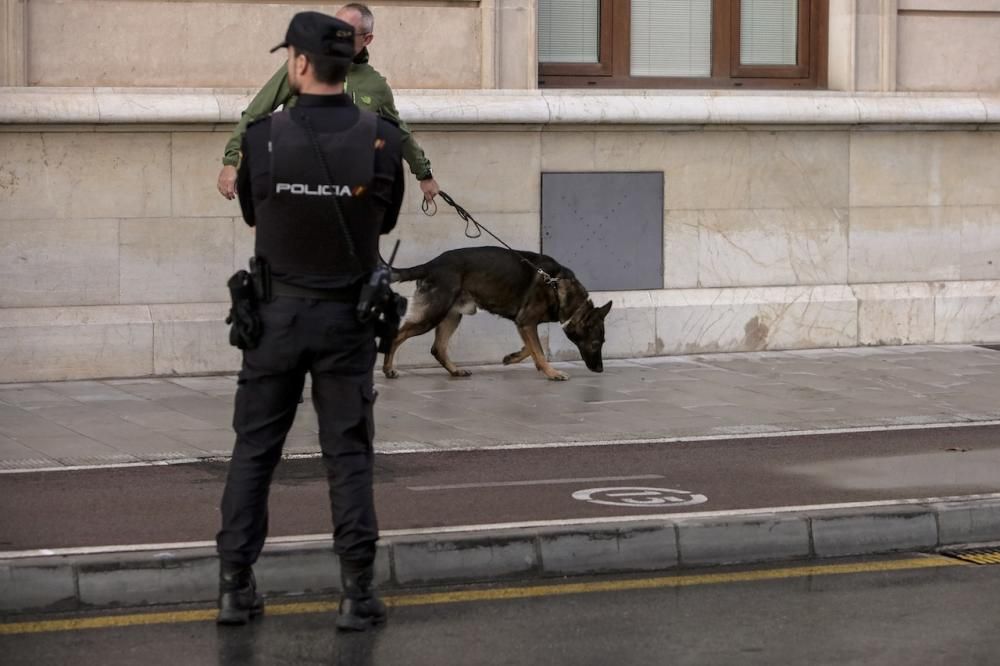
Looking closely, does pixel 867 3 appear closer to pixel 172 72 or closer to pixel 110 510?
pixel 172 72

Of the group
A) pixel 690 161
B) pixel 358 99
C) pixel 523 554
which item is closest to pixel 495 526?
pixel 523 554

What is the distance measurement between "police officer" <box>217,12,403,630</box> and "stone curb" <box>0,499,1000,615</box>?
0.48 meters

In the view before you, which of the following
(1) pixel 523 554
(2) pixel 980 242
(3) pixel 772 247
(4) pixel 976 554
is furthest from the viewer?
(2) pixel 980 242

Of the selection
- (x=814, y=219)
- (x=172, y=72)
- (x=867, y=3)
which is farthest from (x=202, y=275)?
(x=867, y=3)

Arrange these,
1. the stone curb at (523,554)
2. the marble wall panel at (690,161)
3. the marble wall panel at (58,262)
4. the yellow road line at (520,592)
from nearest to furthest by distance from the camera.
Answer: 1. the yellow road line at (520,592)
2. the stone curb at (523,554)
3. the marble wall panel at (58,262)
4. the marble wall panel at (690,161)

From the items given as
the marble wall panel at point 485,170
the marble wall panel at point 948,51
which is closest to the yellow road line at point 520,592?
the marble wall panel at point 485,170

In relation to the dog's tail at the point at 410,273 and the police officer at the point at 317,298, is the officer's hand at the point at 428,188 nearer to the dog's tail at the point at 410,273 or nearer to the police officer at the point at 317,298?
the dog's tail at the point at 410,273

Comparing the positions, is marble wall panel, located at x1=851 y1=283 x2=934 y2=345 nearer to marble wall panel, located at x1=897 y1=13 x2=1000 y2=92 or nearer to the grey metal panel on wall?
marble wall panel, located at x1=897 y1=13 x2=1000 y2=92

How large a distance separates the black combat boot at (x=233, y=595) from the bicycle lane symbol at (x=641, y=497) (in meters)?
2.30

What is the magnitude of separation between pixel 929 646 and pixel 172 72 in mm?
8152

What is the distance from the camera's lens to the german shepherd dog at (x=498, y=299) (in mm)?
12523

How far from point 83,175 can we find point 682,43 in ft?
16.5

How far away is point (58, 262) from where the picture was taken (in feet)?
41.2

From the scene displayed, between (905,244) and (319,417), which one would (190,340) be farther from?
(319,417)
